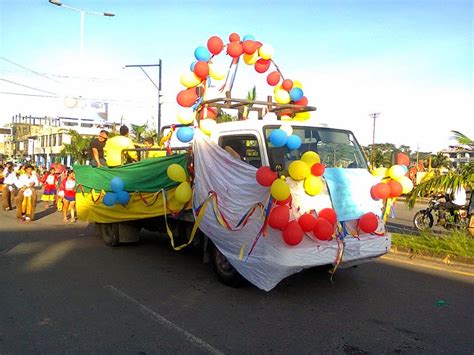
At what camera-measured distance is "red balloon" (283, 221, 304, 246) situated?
4594 mm

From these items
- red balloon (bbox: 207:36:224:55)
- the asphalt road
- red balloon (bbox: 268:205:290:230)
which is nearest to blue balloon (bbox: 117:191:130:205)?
the asphalt road

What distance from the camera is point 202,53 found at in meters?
6.94

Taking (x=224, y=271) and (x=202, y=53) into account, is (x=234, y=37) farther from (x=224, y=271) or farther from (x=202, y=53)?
(x=224, y=271)

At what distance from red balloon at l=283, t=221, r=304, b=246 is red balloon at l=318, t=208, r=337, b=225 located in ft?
1.36

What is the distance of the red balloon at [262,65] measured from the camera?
770 cm

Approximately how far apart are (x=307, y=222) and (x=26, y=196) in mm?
10185

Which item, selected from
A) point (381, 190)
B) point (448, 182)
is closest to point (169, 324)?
point (381, 190)

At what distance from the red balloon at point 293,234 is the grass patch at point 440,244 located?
4000 mm

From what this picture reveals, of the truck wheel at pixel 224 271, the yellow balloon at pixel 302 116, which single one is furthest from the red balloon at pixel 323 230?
the yellow balloon at pixel 302 116

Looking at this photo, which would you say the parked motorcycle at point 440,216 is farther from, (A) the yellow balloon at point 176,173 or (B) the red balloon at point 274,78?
(A) the yellow balloon at point 176,173

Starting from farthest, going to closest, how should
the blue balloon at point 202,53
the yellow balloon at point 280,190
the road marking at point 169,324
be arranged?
the blue balloon at point 202,53, the yellow balloon at point 280,190, the road marking at point 169,324

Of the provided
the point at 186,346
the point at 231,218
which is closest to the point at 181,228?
the point at 231,218

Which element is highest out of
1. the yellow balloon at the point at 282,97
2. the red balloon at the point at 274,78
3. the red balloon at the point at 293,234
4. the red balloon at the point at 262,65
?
the red balloon at the point at 262,65

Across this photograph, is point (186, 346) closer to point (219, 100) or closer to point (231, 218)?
point (231, 218)
